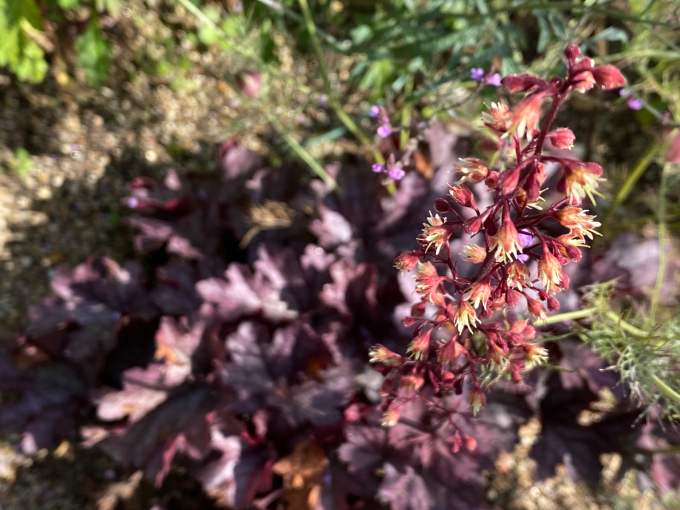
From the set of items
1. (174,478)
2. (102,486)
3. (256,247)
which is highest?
(256,247)

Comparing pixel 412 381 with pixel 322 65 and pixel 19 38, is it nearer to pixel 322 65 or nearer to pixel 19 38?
pixel 322 65

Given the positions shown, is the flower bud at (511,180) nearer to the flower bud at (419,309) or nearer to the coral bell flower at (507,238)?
the coral bell flower at (507,238)

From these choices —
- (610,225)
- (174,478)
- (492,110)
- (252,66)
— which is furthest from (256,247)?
(610,225)

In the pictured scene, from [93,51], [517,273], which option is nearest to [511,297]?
[517,273]

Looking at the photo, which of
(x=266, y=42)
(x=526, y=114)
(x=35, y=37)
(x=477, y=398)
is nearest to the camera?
(x=526, y=114)

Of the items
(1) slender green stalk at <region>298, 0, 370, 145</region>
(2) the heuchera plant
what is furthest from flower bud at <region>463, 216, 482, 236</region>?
(1) slender green stalk at <region>298, 0, 370, 145</region>

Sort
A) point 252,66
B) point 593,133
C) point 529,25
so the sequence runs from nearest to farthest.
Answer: point 593,133 → point 252,66 → point 529,25

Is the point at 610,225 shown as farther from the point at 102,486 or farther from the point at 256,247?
the point at 102,486

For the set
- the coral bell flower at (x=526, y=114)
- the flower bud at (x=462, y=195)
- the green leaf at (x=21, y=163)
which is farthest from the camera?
the green leaf at (x=21, y=163)

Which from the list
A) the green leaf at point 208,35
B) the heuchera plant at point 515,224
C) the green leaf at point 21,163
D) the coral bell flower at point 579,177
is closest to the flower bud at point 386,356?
the heuchera plant at point 515,224
